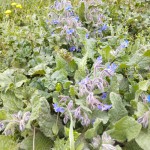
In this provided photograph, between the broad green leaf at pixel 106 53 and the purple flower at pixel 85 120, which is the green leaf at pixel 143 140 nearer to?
the purple flower at pixel 85 120

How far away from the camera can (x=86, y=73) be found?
1996mm

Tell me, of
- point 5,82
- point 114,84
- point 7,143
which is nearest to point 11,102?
point 5,82

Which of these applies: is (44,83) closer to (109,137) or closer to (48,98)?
(48,98)

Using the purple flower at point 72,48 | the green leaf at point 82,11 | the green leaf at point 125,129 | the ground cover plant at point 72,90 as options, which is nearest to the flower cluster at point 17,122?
the ground cover plant at point 72,90

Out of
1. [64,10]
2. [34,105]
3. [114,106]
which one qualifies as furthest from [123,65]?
[64,10]

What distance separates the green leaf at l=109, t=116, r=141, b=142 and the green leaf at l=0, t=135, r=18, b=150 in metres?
0.54

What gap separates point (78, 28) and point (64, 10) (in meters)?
0.33

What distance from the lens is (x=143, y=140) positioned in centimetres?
158

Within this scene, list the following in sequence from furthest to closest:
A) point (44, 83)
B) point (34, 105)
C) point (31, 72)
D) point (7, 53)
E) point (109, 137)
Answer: point (7, 53)
point (31, 72)
point (44, 83)
point (34, 105)
point (109, 137)

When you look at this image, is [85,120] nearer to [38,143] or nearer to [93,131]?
[93,131]

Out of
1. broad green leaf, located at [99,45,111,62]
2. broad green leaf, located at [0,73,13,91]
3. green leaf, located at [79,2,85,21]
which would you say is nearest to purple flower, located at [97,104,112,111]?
broad green leaf, located at [99,45,111,62]

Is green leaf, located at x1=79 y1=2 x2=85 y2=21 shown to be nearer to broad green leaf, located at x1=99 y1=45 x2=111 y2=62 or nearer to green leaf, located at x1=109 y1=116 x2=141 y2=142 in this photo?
broad green leaf, located at x1=99 y1=45 x2=111 y2=62

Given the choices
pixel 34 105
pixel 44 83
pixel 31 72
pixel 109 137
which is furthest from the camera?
pixel 31 72

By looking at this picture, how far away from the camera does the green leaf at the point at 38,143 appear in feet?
5.74
